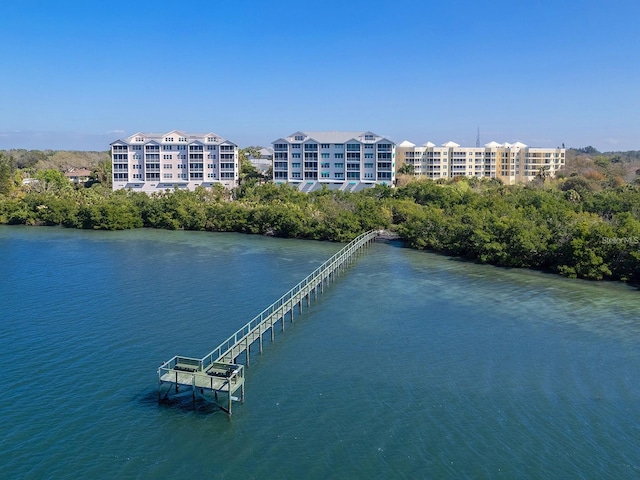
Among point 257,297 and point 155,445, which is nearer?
point 155,445

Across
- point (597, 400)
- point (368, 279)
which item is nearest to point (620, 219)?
point (368, 279)

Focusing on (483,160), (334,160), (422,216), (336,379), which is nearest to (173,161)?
(334,160)

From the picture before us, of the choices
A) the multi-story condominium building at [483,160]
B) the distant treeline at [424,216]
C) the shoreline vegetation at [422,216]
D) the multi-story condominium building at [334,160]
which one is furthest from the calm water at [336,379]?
the multi-story condominium building at [483,160]

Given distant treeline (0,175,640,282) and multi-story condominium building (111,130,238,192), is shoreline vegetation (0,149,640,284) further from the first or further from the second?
multi-story condominium building (111,130,238,192)

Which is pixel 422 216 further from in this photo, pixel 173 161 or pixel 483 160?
pixel 483 160

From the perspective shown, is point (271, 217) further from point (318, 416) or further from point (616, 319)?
point (318, 416)

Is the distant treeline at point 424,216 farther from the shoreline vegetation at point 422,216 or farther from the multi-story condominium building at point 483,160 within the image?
the multi-story condominium building at point 483,160
